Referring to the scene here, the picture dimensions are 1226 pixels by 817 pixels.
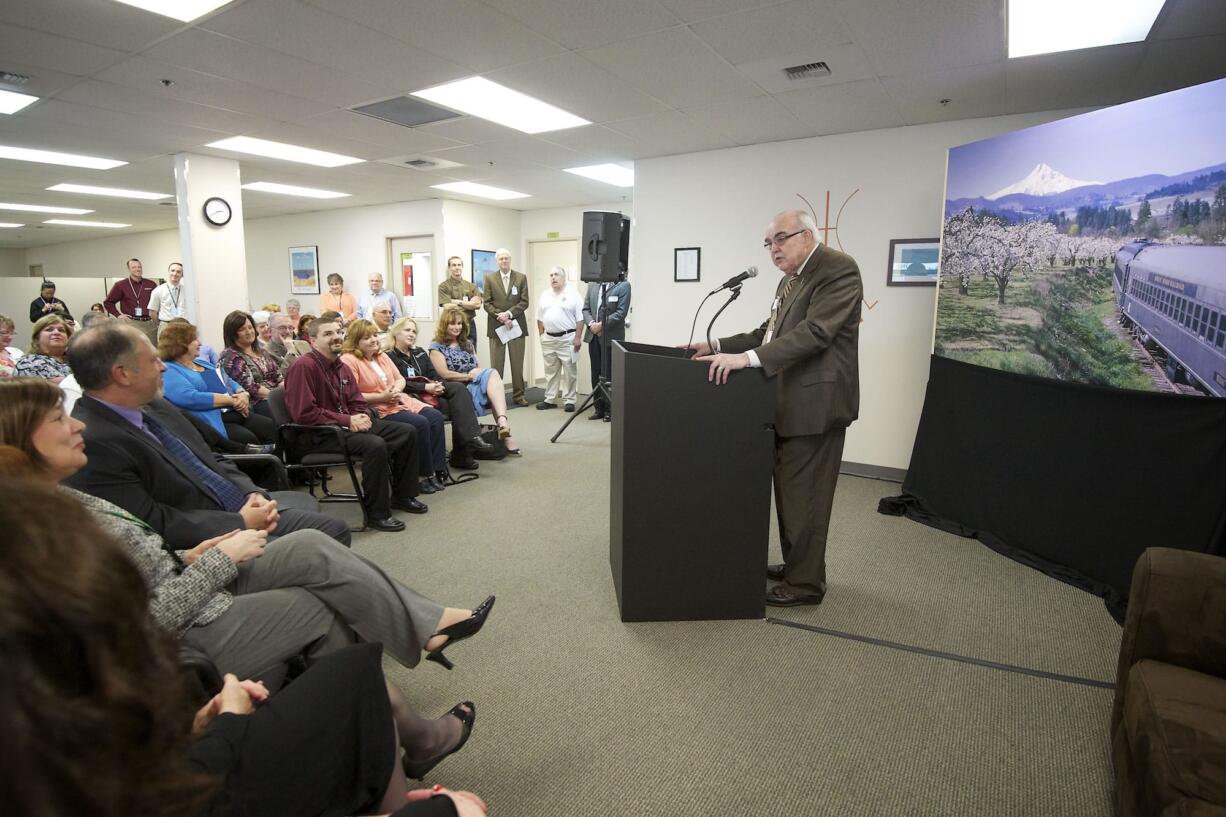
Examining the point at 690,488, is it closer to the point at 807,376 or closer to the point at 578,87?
the point at 807,376

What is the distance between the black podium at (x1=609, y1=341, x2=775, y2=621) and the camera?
8.24 feet

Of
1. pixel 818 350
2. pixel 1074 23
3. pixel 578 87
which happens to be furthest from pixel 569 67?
pixel 1074 23

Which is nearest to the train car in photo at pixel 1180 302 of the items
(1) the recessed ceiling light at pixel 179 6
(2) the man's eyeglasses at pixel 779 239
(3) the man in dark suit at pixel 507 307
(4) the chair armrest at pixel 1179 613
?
(4) the chair armrest at pixel 1179 613

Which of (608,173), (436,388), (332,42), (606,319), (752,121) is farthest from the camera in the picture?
(608,173)

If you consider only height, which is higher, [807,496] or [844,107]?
[844,107]

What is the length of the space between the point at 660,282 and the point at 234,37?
3759 millimetres

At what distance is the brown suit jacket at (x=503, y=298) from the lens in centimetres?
773

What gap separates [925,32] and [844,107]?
1185 millimetres

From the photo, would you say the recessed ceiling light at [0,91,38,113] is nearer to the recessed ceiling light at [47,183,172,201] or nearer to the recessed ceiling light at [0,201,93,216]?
the recessed ceiling light at [47,183,172,201]

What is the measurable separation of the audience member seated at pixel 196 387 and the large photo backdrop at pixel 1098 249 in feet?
14.6

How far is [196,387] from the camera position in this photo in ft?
11.9

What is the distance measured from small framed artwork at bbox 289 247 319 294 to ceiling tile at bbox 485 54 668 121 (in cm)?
710

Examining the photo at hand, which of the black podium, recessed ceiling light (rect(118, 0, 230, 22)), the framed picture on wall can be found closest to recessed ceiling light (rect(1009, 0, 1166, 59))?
the black podium

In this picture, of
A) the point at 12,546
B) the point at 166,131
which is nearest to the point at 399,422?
the point at 166,131
